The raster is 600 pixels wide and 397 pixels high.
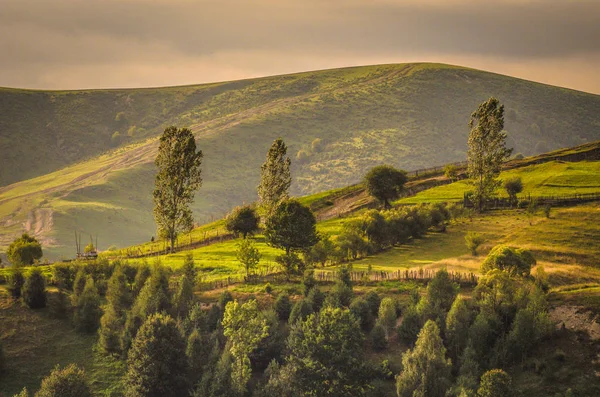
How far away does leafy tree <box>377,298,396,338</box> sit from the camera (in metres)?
67.6

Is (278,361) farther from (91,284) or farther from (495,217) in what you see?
(495,217)

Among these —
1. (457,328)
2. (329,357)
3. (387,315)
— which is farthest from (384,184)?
(329,357)

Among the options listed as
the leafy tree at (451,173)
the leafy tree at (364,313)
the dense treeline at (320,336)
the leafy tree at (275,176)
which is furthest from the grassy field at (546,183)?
the leafy tree at (364,313)

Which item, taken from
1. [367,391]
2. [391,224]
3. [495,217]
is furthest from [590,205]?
[367,391]

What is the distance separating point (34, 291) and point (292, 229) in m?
32.6

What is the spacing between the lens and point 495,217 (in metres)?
109

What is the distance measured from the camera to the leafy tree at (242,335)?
61094 millimetres

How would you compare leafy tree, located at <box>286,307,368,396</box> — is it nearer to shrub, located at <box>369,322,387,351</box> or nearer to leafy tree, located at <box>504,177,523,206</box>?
shrub, located at <box>369,322,387,351</box>

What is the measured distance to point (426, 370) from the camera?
56.8 meters

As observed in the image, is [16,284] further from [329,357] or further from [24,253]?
[329,357]

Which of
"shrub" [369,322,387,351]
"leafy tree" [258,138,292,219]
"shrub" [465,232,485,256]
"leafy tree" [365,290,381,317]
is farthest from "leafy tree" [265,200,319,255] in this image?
"leafy tree" [258,138,292,219]

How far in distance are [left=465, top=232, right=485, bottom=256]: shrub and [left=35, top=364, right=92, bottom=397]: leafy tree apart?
5260 centimetres

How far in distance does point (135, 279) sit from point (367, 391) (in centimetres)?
3546

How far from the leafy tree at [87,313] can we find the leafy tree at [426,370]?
36.8m
